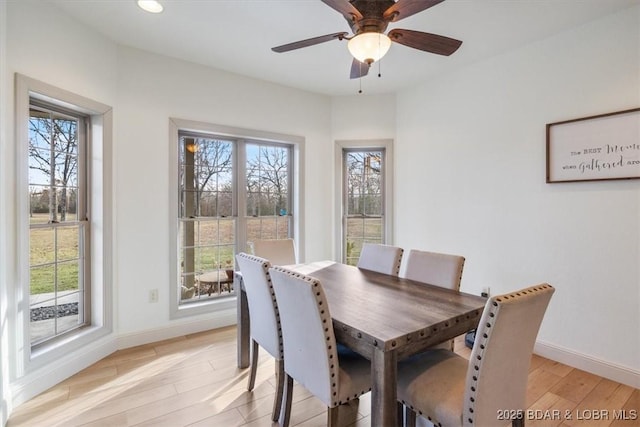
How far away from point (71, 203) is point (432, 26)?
327 cm

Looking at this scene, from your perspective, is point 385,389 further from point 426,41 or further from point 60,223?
point 60,223

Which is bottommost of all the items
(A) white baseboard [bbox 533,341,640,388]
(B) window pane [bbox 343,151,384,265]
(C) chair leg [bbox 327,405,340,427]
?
(A) white baseboard [bbox 533,341,640,388]

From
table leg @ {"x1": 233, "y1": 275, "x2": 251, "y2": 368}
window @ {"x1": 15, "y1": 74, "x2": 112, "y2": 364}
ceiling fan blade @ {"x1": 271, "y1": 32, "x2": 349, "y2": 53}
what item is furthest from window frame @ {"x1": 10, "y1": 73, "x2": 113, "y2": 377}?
ceiling fan blade @ {"x1": 271, "y1": 32, "x2": 349, "y2": 53}

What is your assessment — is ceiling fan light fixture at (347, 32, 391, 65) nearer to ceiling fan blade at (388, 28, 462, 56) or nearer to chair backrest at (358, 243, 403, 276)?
ceiling fan blade at (388, 28, 462, 56)

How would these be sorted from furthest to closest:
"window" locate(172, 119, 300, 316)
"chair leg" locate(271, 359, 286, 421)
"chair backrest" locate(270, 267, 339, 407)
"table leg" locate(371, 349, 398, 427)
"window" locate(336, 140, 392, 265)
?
1. "window" locate(336, 140, 392, 265)
2. "window" locate(172, 119, 300, 316)
3. "chair leg" locate(271, 359, 286, 421)
4. "chair backrest" locate(270, 267, 339, 407)
5. "table leg" locate(371, 349, 398, 427)

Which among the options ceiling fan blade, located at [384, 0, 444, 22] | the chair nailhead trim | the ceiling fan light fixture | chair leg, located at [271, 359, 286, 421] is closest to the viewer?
the chair nailhead trim

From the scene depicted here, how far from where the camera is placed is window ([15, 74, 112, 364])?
2137 millimetres

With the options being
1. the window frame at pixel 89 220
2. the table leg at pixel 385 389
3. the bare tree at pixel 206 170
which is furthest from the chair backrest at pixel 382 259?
the window frame at pixel 89 220

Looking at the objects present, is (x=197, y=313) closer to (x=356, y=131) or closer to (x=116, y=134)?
(x=116, y=134)

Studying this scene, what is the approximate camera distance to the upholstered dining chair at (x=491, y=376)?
1223 millimetres

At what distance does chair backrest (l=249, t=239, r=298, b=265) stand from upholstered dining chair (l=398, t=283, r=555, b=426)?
1761 millimetres

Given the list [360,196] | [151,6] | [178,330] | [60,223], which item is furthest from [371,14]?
[178,330]

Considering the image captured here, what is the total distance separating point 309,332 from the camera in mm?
1553

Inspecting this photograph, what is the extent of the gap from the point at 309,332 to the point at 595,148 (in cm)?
263
